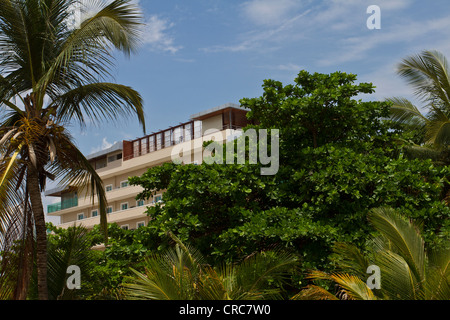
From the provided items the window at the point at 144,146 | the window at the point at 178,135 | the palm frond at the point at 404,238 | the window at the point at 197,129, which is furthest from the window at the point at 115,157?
the palm frond at the point at 404,238

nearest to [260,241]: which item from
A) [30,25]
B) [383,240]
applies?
[383,240]

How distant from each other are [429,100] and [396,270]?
42.8 ft

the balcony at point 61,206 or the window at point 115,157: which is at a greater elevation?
the window at point 115,157

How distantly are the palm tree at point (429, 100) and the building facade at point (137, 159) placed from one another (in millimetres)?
16586

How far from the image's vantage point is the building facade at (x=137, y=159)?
3888cm

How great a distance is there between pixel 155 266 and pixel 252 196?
5167 millimetres

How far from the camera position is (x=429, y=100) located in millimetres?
19484

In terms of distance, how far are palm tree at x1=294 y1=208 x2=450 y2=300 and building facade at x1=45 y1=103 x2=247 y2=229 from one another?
88.0 feet

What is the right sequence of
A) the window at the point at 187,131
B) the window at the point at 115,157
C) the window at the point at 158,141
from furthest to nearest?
the window at the point at 115,157
the window at the point at 158,141
the window at the point at 187,131

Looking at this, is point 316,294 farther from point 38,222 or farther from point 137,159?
point 137,159

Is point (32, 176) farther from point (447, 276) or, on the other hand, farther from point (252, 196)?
point (447, 276)

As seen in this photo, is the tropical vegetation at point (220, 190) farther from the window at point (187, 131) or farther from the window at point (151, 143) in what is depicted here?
the window at point (151, 143)

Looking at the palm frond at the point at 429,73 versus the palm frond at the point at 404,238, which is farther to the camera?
the palm frond at the point at 429,73

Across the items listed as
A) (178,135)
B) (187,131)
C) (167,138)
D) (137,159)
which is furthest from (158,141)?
(187,131)
